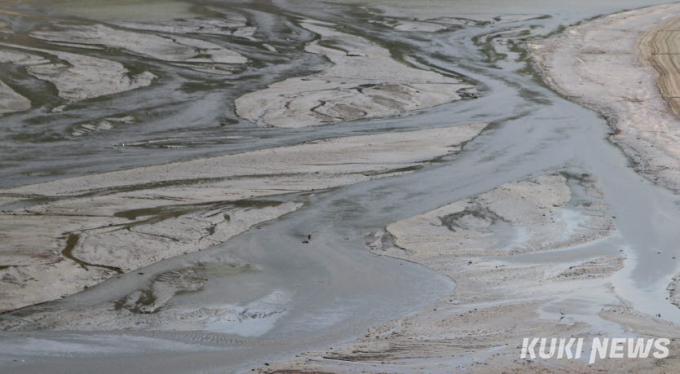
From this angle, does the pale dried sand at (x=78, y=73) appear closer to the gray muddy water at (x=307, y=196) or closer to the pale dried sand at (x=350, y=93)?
the gray muddy water at (x=307, y=196)

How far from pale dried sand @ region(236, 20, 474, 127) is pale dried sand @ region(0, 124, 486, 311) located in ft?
3.99

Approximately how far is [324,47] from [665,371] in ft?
40.6

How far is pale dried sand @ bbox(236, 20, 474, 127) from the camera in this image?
11273 millimetres

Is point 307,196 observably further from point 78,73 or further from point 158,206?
point 78,73

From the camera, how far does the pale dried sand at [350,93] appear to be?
37.0 feet

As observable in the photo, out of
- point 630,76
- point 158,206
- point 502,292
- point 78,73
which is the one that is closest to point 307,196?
point 158,206

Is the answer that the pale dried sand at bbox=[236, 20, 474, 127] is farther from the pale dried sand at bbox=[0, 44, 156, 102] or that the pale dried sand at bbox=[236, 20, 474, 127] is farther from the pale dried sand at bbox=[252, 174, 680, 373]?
the pale dried sand at bbox=[252, 174, 680, 373]

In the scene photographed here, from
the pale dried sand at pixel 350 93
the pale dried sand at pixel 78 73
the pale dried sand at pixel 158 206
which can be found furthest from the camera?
the pale dried sand at pixel 78 73

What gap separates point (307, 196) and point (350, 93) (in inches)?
177

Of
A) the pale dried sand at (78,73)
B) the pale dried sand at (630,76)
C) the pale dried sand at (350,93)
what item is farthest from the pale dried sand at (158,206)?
the pale dried sand at (78,73)

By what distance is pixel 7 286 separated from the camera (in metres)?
5.86

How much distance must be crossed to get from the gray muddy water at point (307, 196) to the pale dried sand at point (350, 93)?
0.31 meters

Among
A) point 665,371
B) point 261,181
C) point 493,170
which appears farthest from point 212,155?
point 665,371

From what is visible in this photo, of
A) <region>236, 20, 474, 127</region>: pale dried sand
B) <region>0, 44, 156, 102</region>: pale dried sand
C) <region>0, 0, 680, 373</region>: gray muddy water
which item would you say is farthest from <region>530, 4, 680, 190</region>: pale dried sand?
<region>0, 44, 156, 102</region>: pale dried sand
